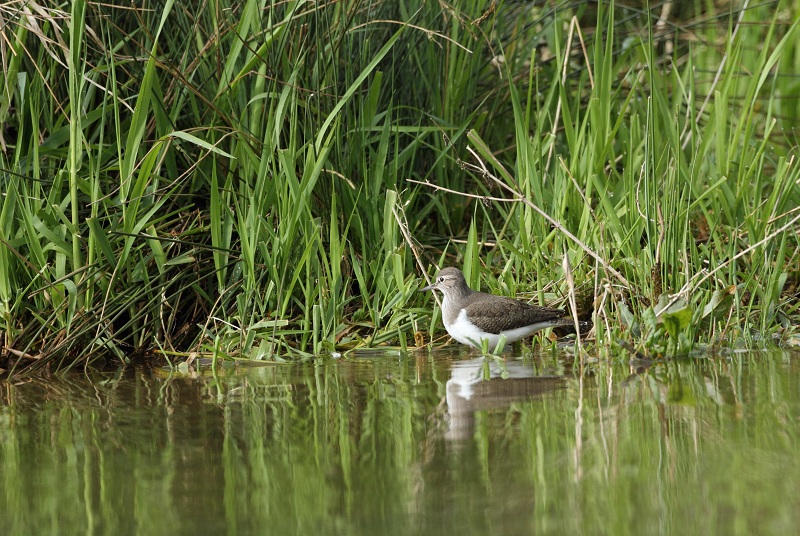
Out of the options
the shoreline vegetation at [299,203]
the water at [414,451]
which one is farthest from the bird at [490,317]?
the water at [414,451]

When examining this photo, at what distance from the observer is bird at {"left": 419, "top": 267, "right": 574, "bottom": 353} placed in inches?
212

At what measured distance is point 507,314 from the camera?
18.1 ft

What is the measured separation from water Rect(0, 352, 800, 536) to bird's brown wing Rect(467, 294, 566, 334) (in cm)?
42

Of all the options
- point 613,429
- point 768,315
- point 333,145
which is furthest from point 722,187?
point 613,429

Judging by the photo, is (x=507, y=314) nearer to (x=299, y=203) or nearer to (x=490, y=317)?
(x=490, y=317)

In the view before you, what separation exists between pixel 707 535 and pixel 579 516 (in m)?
0.34

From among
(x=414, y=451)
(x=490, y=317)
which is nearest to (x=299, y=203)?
(x=490, y=317)

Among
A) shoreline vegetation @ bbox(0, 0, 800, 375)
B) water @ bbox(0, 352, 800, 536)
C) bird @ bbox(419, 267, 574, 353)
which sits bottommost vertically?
water @ bbox(0, 352, 800, 536)

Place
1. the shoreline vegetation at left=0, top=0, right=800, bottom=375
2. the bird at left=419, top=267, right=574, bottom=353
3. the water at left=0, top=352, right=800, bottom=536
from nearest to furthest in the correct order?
1. the water at left=0, top=352, right=800, bottom=536
2. the shoreline vegetation at left=0, top=0, right=800, bottom=375
3. the bird at left=419, top=267, right=574, bottom=353

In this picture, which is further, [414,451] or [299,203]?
[299,203]

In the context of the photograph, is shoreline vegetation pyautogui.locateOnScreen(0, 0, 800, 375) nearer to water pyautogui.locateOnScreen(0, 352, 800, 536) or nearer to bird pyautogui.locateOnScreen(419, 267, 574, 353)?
bird pyautogui.locateOnScreen(419, 267, 574, 353)

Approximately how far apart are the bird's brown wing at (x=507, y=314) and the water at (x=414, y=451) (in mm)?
424

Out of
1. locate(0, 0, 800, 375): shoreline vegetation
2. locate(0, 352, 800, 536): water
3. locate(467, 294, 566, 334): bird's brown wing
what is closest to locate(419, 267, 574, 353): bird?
locate(467, 294, 566, 334): bird's brown wing

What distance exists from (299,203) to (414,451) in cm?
223
